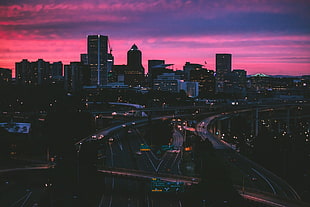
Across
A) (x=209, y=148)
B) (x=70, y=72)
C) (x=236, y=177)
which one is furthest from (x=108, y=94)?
(x=236, y=177)

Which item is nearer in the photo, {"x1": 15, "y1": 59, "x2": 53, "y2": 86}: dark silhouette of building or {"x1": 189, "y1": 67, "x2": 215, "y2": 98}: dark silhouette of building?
{"x1": 15, "y1": 59, "x2": 53, "y2": 86}: dark silhouette of building

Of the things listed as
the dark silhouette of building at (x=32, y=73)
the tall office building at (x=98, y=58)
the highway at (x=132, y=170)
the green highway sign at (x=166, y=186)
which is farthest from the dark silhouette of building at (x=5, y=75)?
the green highway sign at (x=166, y=186)

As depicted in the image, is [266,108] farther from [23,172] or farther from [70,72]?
[70,72]

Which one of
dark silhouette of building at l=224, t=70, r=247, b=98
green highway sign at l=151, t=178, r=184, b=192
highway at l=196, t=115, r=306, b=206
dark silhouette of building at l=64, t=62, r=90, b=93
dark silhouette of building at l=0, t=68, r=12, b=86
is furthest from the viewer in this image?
dark silhouette of building at l=224, t=70, r=247, b=98

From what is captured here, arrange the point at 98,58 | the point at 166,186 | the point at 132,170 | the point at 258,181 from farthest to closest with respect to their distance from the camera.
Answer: the point at 98,58 < the point at 132,170 < the point at 258,181 < the point at 166,186

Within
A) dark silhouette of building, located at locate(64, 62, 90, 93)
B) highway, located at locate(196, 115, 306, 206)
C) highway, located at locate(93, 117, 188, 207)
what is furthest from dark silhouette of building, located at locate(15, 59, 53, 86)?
highway, located at locate(196, 115, 306, 206)

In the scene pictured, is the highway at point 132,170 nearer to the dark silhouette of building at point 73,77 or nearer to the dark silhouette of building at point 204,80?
the dark silhouette of building at point 73,77

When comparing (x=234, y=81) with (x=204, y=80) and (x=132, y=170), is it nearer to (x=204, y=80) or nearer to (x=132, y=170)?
(x=204, y=80)

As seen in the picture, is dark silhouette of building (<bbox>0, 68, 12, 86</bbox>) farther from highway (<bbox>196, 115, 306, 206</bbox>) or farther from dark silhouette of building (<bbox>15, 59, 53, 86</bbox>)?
highway (<bbox>196, 115, 306, 206</bbox>)

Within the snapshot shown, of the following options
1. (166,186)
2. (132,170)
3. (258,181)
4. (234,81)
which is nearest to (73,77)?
(234,81)

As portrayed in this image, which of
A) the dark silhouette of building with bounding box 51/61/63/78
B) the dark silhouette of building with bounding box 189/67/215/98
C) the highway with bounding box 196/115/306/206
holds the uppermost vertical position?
the dark silhouette of building with bounding box 51/61/63/78
